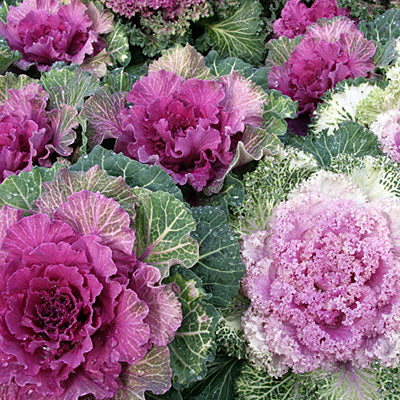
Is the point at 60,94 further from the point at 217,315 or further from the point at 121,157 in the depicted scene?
the point at 217,315

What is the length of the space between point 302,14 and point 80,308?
2.14 m

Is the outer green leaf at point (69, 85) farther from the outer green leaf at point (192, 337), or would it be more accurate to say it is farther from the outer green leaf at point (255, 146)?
the outer green leaf at point (192, 337)

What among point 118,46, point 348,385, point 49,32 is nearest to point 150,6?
point 118,46

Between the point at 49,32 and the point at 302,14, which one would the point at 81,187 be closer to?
the point at 49,32

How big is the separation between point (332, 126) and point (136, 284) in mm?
1188

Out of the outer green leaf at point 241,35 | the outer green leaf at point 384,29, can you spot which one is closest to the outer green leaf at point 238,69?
the outer green leaf at point 384,29

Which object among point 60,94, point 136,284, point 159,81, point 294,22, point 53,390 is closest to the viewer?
point 53,390

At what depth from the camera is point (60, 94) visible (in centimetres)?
191

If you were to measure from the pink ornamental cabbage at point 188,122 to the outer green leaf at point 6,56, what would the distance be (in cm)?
77

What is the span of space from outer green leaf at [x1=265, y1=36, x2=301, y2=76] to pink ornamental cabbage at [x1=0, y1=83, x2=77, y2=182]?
1.14 meters

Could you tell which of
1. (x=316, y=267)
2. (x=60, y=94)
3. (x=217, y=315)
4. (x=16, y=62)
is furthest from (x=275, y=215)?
(x=16, y=62)

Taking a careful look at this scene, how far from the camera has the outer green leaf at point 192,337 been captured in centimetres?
129

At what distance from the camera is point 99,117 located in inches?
71.1

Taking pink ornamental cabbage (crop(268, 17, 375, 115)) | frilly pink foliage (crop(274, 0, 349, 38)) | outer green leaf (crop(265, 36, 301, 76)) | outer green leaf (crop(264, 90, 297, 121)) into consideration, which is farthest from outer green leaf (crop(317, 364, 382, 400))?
frilly pink foliage (crop(274, 0, 349, 38))
